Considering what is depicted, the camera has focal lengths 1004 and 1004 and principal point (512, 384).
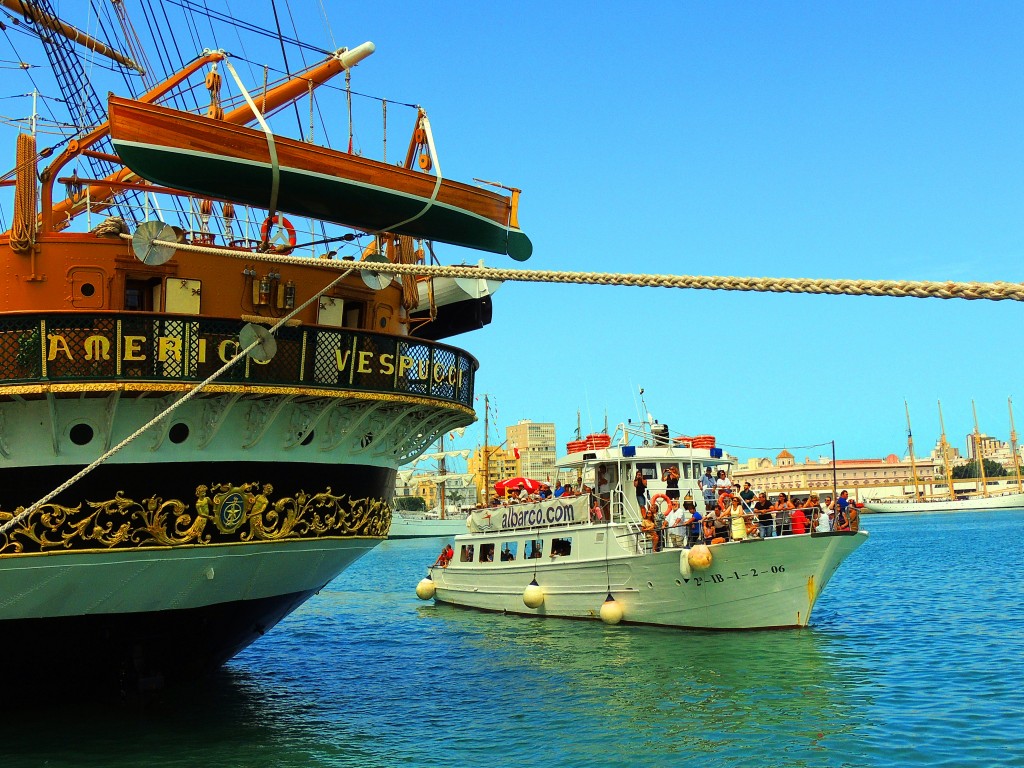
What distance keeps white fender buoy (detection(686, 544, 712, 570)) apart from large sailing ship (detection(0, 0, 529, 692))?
32.7ft

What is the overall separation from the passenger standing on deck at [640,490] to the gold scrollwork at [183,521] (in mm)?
14832

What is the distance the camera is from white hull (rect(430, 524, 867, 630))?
81.1 feet

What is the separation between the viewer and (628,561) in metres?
26.9

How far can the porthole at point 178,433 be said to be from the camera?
44.7 feet

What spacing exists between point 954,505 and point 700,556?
165m

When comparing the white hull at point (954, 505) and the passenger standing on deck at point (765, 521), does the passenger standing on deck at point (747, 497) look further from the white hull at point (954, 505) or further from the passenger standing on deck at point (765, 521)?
the white hull at point (954, 505)

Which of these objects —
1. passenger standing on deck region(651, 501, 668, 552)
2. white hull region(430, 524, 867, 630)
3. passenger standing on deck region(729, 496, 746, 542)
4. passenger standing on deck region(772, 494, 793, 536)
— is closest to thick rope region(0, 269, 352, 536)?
passenger standing on deck region(729, 496, 746, 542)

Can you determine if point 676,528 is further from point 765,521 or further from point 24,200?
point 24,200

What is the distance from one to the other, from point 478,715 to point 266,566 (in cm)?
432

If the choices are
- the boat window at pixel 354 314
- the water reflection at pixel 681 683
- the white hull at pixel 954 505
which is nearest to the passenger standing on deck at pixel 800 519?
the water reflection at pixel 681 683

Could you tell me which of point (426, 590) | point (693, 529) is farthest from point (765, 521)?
point (426, 590)

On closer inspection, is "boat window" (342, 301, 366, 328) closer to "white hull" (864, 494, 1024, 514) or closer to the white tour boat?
the white tour boat

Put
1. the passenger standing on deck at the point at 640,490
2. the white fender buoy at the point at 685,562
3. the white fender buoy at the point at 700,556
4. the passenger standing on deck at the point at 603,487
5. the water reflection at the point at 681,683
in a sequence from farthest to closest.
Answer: the passenger standing on deck at the point at 603,487
the passenger standing on deck at the point at 640,490
the white fender buoy at the point at 685,562
the white fender buoy at the point at 700,556
the water reflection at the point at 681,683

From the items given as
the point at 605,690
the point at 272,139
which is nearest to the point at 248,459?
the point at 272,139
